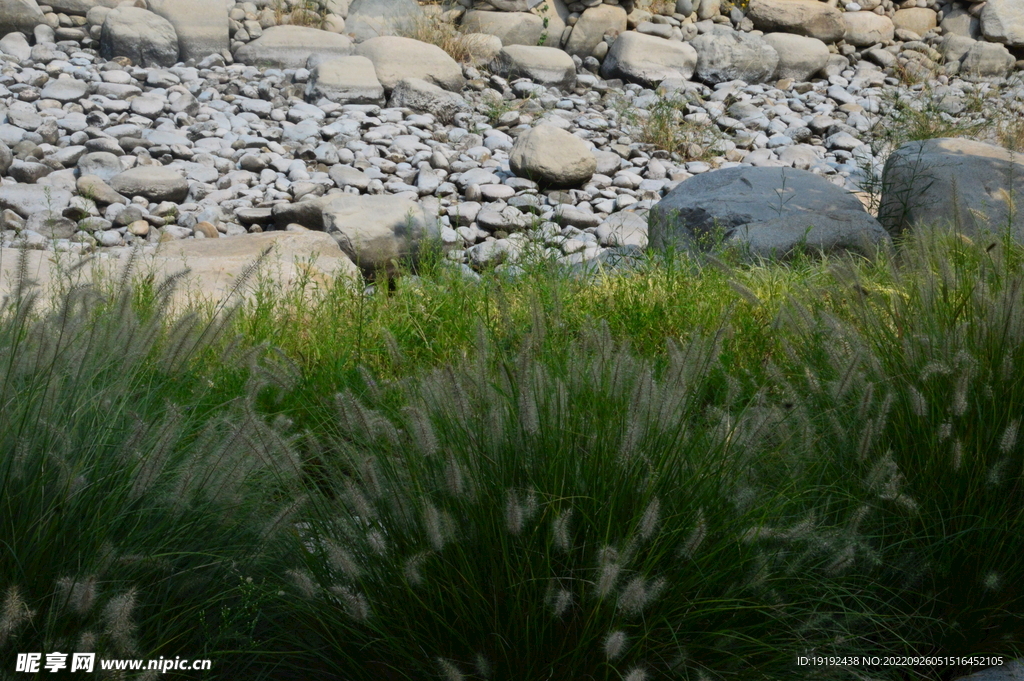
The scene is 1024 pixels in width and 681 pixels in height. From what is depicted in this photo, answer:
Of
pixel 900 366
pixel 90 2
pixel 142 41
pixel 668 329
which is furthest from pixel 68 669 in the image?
pixel 90 2

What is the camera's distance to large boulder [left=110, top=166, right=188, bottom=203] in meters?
7.43

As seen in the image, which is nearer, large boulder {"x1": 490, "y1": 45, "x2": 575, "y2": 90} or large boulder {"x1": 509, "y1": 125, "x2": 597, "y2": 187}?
large boulder {"x1": 509, "y1": 125, "x2": 597, "y2": 187}

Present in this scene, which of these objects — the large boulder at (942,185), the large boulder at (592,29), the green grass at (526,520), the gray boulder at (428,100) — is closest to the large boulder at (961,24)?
the large boulder at (592,29)

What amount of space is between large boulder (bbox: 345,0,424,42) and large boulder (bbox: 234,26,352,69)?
72 cm

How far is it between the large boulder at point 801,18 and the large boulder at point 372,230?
872cm

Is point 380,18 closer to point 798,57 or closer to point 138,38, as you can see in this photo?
point 138,38

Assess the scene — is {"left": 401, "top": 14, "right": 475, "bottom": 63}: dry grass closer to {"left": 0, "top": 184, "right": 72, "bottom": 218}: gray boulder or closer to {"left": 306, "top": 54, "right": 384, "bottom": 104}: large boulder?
{"left": 306, "top": 54, "right": 384, "bottom": 104}: large boulder

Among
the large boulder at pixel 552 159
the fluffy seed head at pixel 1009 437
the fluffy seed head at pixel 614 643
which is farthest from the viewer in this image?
the large boulder at pixel 552 159

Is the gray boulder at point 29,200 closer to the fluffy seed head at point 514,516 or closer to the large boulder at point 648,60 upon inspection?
the fluffy seed head at point 514,516

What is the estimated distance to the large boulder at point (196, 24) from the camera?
10.8 m

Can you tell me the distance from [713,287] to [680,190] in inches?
75.3

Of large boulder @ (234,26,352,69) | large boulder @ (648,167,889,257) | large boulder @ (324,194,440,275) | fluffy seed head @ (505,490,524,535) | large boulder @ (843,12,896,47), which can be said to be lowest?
large boulder @ (324,194,440,275)

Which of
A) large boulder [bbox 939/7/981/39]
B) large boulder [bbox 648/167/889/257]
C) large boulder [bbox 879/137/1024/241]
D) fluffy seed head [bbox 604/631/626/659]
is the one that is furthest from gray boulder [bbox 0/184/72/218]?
large boulder [bbox 939/7/981/39]

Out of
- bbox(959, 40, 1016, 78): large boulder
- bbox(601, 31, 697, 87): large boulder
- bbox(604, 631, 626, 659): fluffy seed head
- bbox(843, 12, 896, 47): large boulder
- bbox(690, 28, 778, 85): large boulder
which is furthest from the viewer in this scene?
bbox(843, 12, 896, 47): large boulder
